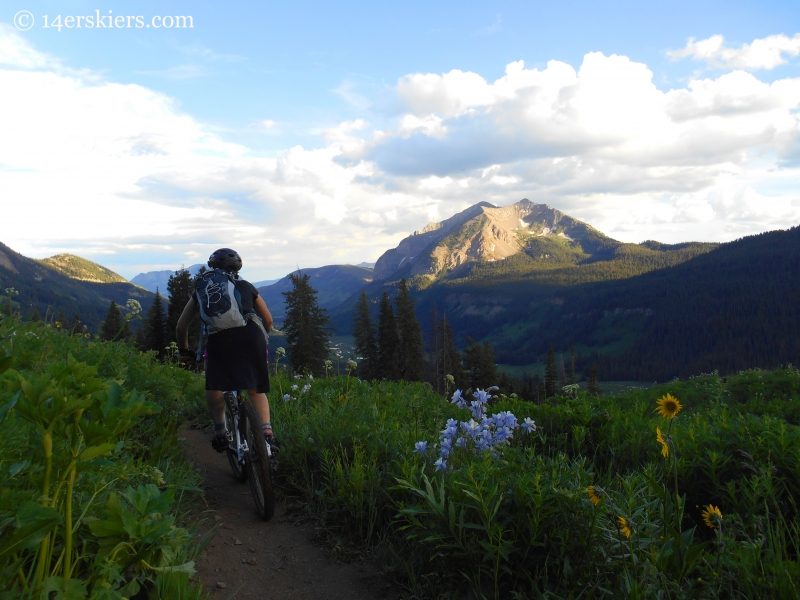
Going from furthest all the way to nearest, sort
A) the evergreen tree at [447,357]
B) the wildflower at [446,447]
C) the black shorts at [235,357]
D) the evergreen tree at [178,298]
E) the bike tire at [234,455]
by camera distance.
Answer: the evergreen tree at [447,357]
the evergreen tree at [178,298]
the bike tire at [234,455]
the black shorts at [235,357]
the wildflower at [446,447]

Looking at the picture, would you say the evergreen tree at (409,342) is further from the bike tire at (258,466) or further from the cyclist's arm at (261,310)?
the bike tire at (258,466)

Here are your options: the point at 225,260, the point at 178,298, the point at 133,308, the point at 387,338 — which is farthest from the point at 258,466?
the point at 387,338

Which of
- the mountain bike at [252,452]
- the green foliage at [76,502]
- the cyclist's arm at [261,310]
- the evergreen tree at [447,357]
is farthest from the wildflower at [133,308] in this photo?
the evergreen tree at [447,357]

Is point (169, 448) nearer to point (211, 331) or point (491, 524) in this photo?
point (211, 331)

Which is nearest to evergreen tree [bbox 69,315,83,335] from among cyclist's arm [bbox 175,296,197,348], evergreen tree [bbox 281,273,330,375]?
cyclist's arm [bbox 175,296,197,348]

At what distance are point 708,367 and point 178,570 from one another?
598 feet

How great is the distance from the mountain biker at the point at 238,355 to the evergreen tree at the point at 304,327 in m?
35.4

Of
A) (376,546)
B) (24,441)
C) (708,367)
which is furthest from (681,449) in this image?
(708,367)

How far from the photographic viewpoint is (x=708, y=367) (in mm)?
153875

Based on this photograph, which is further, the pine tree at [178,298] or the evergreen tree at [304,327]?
the evergreen tree at [304,327]

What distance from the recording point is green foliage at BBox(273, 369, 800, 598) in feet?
8.04

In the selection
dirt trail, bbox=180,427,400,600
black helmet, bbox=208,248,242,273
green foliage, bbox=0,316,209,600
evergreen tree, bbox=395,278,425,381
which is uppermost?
black helmet, bbox=208,248,242,273

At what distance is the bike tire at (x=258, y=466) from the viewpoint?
4816 mm

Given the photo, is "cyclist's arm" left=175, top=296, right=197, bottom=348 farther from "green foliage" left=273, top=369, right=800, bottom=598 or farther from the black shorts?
"green foliage" left=273, top=369, right=800, bottom=598
